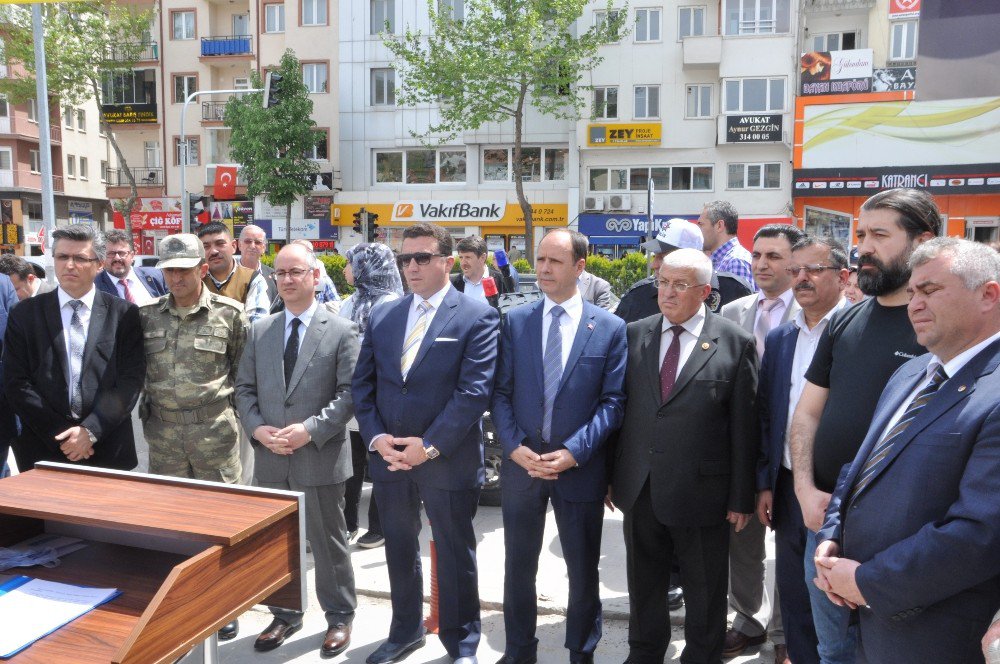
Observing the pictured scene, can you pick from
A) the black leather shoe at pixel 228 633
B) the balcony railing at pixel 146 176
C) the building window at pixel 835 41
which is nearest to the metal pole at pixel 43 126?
the black leather shoe at pixel 228 633

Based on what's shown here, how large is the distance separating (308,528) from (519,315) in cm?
161

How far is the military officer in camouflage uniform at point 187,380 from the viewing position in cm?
418

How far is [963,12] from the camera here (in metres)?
4.31

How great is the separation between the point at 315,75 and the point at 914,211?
110 ft

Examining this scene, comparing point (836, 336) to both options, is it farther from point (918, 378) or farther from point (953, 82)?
point (953, 82)

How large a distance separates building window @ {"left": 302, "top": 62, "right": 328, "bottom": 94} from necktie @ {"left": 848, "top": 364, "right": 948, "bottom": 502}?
33645 mm

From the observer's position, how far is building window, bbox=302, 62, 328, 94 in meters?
33.2

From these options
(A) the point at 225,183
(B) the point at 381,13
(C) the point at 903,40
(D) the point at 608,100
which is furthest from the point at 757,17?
(A) the point at 225,183

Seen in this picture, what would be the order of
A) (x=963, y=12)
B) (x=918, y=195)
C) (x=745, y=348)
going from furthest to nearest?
(x=963, y=12)
(x=745, y=348)
(x=918, y=195)

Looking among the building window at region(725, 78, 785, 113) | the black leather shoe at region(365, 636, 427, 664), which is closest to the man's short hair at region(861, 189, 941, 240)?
the black leather shoe at region(365, 636, 427, 664)

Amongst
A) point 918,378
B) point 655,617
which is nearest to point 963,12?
point 918,378

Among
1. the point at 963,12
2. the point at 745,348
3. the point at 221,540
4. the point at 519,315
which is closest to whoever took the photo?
the point at 221,540

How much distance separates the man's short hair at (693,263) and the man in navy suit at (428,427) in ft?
3.10

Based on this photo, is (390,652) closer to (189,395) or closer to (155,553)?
(155,553)
